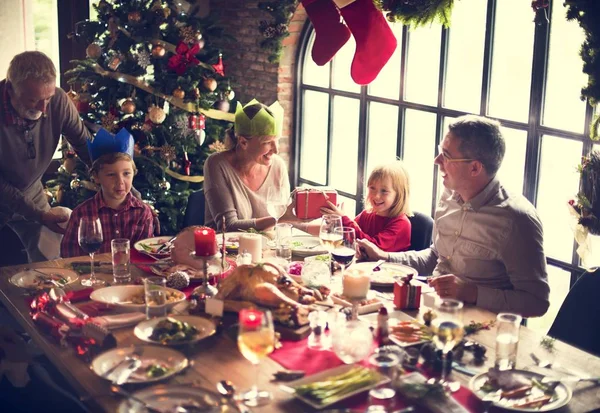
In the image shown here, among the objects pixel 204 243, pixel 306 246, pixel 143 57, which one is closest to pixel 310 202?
pixel 306 246

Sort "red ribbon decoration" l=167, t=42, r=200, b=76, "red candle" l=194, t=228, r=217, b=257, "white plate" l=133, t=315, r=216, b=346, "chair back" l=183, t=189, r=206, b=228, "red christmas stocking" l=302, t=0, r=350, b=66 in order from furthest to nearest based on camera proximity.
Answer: "red ribbon decoration" l=167, t=42, r=200, b=76 < "chair back" l=183, t=189, r=206, b=228 < "red christmas stocking" l=302, t=0, r=350, b=66 < "red candle" l=194, t=228, r=217, b=257 < "white plate" l=133, t=315, r=216, b=346

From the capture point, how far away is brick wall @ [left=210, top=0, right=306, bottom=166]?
5.43 metres

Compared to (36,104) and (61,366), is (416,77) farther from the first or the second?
(61,366)

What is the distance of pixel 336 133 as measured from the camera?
5297 mm

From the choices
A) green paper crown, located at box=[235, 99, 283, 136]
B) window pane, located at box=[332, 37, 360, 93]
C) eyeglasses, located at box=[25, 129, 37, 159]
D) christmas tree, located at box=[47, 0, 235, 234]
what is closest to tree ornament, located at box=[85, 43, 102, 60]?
christmas tree, located at box=[47, 0, 235, 234]

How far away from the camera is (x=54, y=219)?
425 centimetres

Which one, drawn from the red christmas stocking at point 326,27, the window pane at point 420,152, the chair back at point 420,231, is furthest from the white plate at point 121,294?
the window pane at point 420,152

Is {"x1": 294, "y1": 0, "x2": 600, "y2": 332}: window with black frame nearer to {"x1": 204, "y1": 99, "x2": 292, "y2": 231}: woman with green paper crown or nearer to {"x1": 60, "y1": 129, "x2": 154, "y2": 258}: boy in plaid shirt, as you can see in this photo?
{"x1": 204, "y1": 99, "x2": 292, "y2": 231}: woman with green paper crown

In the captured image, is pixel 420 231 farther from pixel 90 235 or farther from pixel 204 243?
pixel 90 235

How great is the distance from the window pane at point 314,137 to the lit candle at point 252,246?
2428mm

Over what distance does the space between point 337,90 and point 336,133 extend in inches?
11.6

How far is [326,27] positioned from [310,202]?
82cm

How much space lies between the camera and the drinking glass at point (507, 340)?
2.13 meters

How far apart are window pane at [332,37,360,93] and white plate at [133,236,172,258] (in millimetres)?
2104
